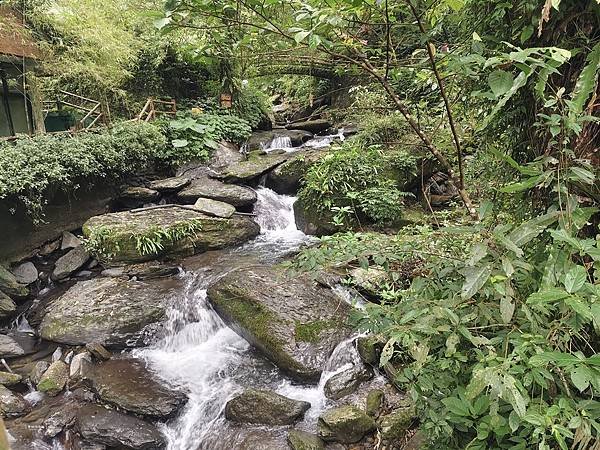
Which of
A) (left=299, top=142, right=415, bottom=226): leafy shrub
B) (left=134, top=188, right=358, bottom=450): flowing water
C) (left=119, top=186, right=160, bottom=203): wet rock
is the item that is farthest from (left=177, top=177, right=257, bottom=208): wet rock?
(left=134, top=188, right=358, bottom=450): flowing water

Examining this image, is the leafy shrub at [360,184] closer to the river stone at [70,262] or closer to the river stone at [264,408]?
the river stone at [264,408]

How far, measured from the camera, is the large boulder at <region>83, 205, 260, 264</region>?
6906 millimetres

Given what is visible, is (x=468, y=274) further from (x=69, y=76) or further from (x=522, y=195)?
(x=69, y=76)

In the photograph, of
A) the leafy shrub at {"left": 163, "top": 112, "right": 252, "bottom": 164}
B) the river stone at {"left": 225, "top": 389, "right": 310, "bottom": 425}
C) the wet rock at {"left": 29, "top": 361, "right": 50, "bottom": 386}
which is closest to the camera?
the river stone at {"left": 225, "top": 389, "right": 310, "bottom": 425}

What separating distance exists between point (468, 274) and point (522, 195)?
61 centimetres

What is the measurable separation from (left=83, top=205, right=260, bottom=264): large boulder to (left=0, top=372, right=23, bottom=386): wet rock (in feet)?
7.72

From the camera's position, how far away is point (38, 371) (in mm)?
5027

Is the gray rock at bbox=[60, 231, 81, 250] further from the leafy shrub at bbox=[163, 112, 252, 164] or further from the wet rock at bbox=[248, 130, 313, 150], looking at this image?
the wet rock at bbox=[248, 130, 313, 150]

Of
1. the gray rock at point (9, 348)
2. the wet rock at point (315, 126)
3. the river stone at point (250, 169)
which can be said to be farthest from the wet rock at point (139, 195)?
the wet rock at point (315, 126)

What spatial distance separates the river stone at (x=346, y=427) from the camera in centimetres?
376

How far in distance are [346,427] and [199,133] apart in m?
8.69

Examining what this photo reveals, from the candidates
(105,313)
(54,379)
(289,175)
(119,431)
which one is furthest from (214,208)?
(119,431)

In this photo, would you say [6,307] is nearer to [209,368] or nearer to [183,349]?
[183,349]

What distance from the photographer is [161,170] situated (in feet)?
32.6
